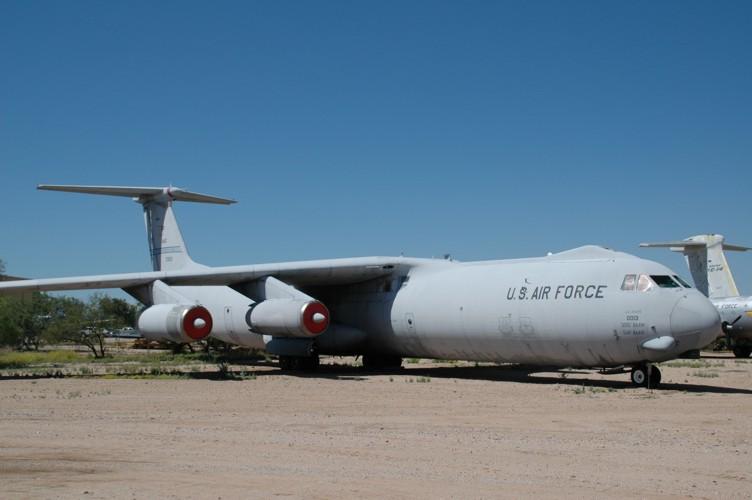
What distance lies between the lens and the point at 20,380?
19.7 m

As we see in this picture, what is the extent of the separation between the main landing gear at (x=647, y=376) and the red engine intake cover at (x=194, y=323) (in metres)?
9.72

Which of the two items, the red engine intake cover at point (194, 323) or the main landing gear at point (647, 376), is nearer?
the main landing gear at point (647, 376)

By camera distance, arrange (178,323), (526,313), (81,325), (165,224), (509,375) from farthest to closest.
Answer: (81,325) → (165,224) → (509,375) → (178,323) → (526,313)

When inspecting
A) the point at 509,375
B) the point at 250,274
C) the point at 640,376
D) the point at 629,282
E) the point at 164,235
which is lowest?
the point at 509,375

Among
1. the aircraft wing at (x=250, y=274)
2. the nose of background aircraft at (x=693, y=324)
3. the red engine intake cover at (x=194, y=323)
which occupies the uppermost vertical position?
the aircraft wing at (x=250, y=274)

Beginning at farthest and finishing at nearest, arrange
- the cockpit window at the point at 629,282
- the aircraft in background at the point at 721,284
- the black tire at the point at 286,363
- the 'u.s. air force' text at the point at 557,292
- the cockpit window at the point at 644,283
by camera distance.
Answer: the aircraft in background at the point at 721,284
the black tire at the point at 286,363
the 'u.s. air force' text at the point at 557,292
the cockpit window at the point at 629,282
the cockpit window at the point at 644,283

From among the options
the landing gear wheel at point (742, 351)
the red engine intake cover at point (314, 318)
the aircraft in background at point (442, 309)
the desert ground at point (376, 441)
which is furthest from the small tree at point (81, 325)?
the landing gear wheel at point (742, 351)

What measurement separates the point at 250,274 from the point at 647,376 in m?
9.93

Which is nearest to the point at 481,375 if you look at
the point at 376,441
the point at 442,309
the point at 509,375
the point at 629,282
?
the point at 509,375

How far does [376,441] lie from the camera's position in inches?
374

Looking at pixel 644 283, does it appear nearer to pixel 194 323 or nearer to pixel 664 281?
pixel 664 281

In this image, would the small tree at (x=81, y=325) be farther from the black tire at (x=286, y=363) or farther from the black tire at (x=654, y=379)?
the black tire at (x=654, y=379)

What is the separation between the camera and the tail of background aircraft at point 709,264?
132 ft

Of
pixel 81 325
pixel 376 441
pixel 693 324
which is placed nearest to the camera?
pixel 376 441
